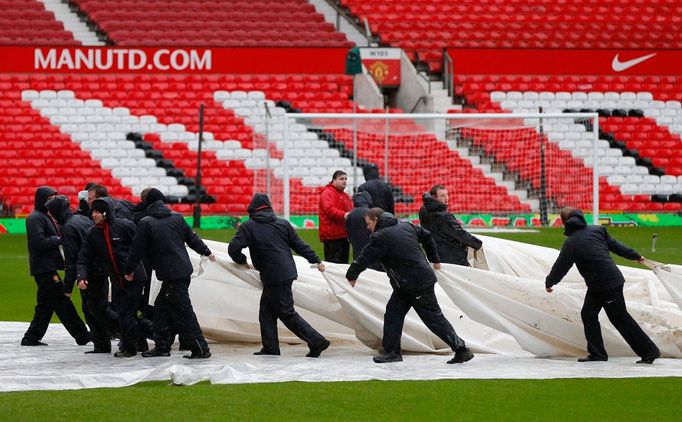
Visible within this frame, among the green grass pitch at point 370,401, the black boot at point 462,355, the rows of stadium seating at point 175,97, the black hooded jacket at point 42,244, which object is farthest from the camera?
the rows of stadium seating at point 175,97

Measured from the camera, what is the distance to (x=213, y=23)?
Answer: 1436 inches

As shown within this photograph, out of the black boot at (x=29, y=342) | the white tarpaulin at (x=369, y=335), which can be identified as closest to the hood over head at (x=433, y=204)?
→ the white tarpaulin at (x=369, y=335)

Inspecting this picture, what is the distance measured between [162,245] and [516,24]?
2743 cm

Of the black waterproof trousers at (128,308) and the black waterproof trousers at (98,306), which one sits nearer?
the black waterproof trousers at (128,308)

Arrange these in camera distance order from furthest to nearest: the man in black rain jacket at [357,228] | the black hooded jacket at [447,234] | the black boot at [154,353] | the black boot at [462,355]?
the man in black rain jacket at [357,228] → the black hooded jacket at [447,234] → the black boot at [154,353] → the black boot at [462,355]

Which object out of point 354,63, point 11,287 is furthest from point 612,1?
point 11,287

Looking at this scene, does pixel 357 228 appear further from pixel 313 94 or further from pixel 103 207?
pixel 313 94

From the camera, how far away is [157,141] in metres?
32.8

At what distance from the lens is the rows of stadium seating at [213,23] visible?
3553cm

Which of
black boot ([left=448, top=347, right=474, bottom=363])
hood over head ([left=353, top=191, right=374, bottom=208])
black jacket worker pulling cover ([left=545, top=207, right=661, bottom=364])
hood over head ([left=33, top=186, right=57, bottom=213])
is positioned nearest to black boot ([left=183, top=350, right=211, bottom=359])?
black boot ([left=448, top=347, right=474, bottom=363])

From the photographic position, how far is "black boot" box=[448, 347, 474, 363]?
452 inches

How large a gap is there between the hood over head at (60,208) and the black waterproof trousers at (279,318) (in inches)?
88.0

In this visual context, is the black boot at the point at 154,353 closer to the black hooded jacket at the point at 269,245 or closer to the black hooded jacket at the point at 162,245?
the black hooded jacket at the point at 162,245

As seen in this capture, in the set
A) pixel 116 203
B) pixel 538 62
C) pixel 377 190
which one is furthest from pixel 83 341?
pixel 538 62
